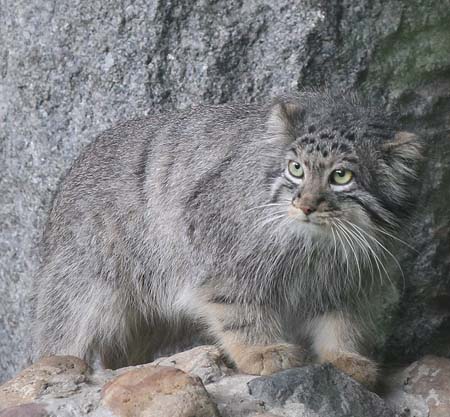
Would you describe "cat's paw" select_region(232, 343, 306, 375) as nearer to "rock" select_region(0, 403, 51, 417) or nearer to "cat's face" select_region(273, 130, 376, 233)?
"cat's face" select_region(273, 130, 376, 233)

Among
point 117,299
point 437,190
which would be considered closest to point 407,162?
point 437,190

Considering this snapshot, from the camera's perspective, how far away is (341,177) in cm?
339

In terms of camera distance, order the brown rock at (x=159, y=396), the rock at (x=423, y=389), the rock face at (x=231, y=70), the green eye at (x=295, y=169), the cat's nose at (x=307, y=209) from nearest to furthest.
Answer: the brown rock at (x=159, y=396) < the cat's nose at (x=307, y=209) < the green eye at (x=295, y=169) < the rock at (x=423, y=389) < the rock face at (x=231, y=70)

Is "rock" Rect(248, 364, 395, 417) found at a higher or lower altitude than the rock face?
lower

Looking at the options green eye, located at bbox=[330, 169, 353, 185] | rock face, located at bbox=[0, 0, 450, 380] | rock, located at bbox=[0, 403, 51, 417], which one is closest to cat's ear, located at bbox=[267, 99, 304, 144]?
green eye, located at bbox=[330, 169, 353, 185]

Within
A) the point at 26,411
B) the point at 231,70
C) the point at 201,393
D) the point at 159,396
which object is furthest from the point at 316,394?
the point at 231,70

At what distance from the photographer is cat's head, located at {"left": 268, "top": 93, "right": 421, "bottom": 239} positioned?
133 inches

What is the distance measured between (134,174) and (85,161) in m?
0.28

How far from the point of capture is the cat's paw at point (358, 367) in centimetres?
363

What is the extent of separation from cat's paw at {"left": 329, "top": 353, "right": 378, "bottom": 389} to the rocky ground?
0.08 metres

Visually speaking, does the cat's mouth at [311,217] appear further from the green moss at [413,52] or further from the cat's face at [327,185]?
the green moss at [413,52]

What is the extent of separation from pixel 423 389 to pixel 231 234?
0.88 m

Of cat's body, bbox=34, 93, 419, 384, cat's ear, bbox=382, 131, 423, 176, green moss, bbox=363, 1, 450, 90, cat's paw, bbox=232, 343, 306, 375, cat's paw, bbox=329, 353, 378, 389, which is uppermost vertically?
green moss, bbox=363, 1, 450, 90

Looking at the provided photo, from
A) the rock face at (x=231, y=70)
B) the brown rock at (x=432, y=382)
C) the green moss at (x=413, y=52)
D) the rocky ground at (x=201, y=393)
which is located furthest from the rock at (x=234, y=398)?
the green moss at (x=413, y=52)
